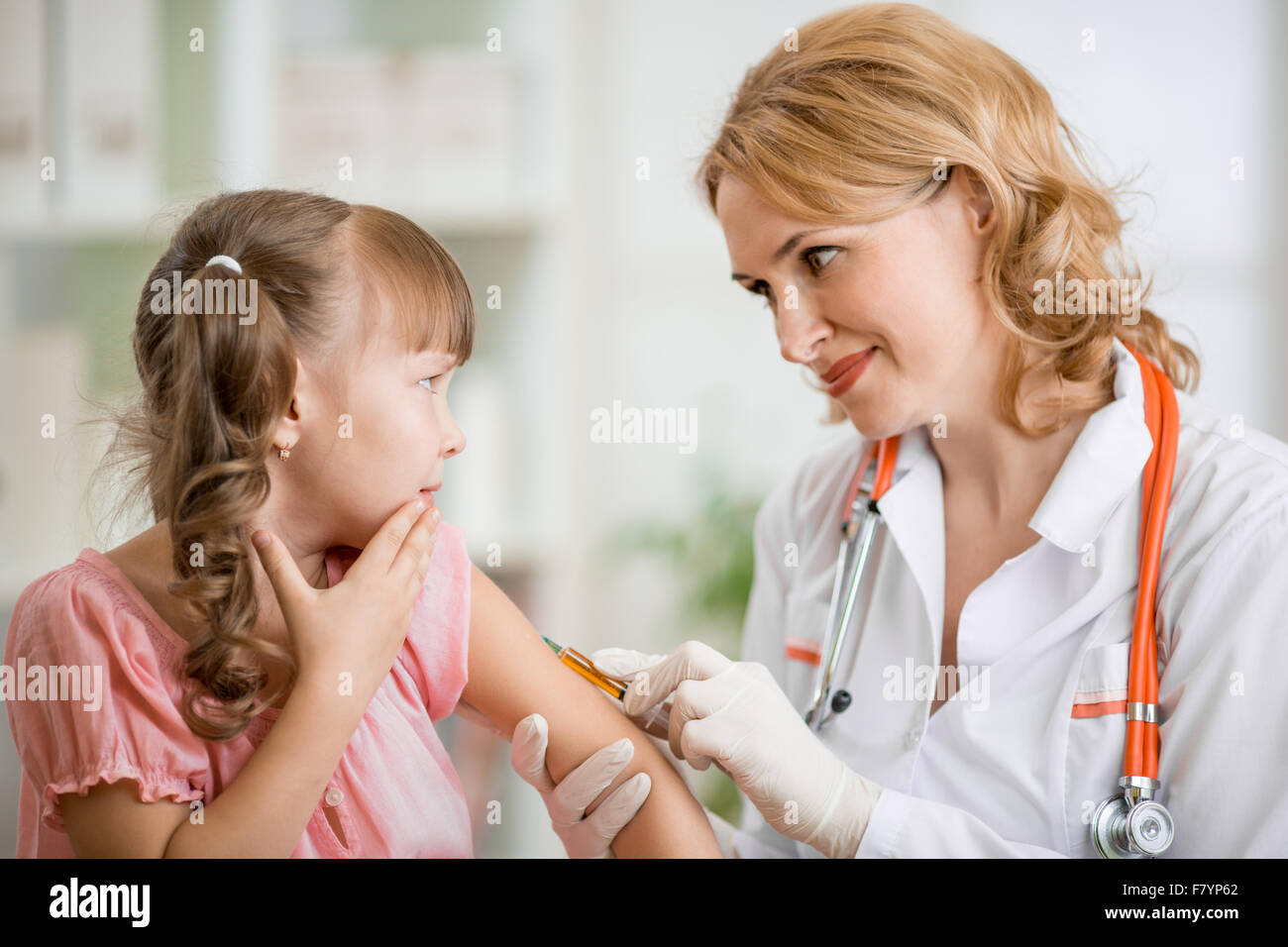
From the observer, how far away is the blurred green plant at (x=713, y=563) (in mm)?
2105

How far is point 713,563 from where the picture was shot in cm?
216

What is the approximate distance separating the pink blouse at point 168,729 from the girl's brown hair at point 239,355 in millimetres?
36

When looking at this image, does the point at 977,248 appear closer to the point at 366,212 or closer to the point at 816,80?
the point at 816,80

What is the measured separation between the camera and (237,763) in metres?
0.90

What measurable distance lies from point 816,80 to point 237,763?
0.99 meters

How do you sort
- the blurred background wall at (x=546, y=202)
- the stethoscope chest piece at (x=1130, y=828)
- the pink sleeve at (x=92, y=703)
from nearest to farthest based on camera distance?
the pink sleeve at (x=92, y=703) < the stethoscope chest piece at (x=1130, y=828) < the blurred background wall at (x=546, y=202)

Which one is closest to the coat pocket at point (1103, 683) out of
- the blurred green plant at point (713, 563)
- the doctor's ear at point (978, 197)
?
the doctor's ear at point (978, 197)

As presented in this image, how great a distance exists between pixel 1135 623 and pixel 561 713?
63cm

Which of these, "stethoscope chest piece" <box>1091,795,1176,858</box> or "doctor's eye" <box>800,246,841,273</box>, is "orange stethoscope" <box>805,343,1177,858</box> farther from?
"doctor's eye" <box>800,246,841,273</box>

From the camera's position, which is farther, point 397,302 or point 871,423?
point 871,423

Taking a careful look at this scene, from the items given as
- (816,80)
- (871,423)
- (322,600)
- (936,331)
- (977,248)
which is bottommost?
(322,600)

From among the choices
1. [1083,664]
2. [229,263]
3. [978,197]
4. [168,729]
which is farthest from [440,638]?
[978,197]

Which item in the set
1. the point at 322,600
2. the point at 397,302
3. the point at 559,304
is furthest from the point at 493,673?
the point at 559,304

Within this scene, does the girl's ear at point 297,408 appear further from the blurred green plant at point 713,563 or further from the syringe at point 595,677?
the blurred green plant at point 713,563
